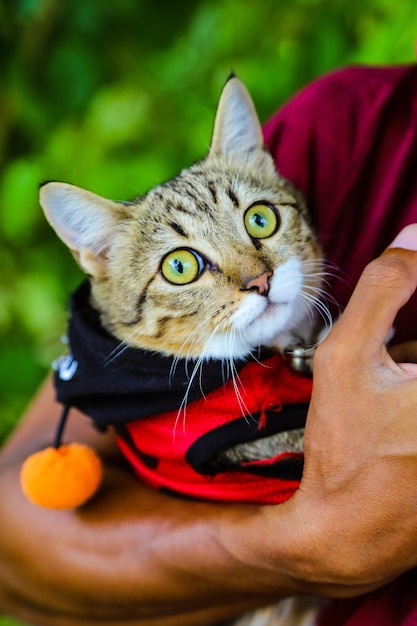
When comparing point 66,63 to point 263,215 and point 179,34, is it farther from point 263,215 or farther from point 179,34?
point 263,215

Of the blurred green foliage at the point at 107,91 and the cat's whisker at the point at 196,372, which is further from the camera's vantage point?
the blurred green foliage at the point at 107,91

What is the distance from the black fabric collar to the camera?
0.84 m

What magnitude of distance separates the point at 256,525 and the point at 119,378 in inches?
10.9

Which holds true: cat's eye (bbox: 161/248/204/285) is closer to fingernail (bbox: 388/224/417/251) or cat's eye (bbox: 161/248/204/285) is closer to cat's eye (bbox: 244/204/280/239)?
cat's eye (bbox: 244/204/280/239)

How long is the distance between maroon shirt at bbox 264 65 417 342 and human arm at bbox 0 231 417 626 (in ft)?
0.98

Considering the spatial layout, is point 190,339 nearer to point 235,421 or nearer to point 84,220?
point 235,421

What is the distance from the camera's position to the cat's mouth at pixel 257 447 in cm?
81

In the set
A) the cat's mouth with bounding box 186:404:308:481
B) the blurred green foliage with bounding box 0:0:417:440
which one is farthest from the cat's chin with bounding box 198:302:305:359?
the blurred green foliage with bounding box 0:0:417:440

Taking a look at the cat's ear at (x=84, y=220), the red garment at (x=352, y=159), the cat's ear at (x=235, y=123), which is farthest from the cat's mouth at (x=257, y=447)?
the cat's ear at (x=235, y=123)

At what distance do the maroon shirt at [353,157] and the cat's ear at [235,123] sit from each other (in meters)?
0.12

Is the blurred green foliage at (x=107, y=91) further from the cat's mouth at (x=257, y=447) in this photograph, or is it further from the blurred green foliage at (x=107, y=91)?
the cat's mouth at (x=257, y=447)

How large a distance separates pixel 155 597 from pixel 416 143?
2.79ft

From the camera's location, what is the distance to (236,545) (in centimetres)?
85

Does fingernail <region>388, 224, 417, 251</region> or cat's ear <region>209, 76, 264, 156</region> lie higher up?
cat's ear <region>209, 76, 264, 156</region>
